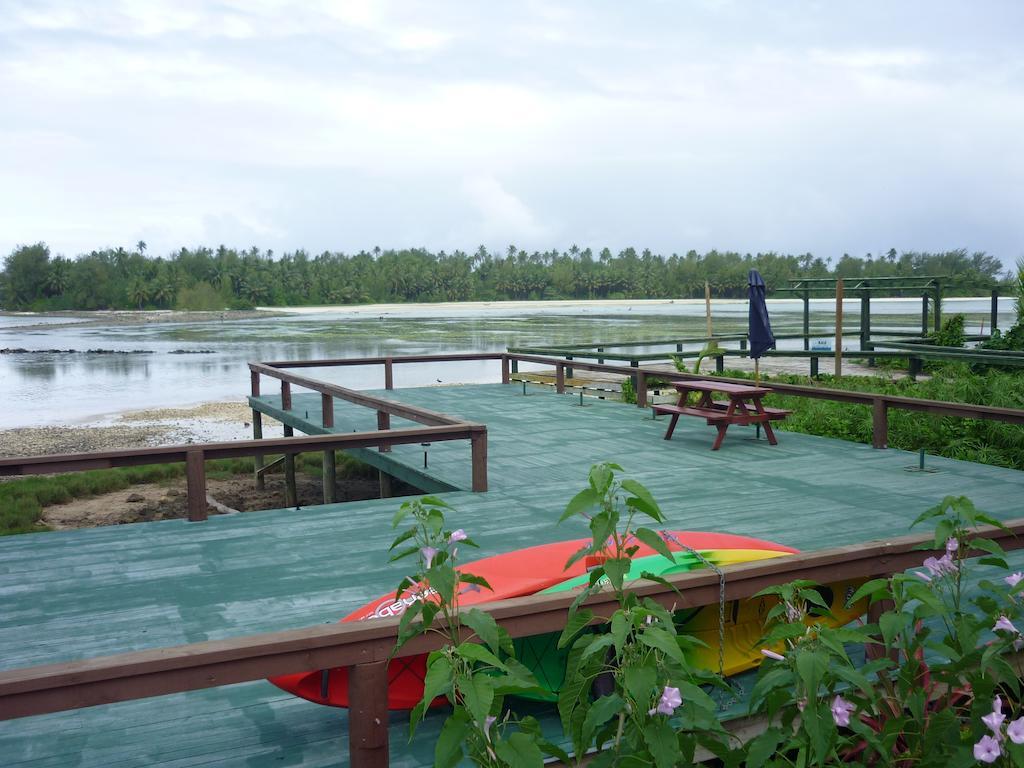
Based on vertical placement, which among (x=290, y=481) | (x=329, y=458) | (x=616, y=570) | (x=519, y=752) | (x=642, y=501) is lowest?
(x=290, y=481)

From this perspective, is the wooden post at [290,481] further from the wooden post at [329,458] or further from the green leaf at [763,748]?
the green leaf at [763,748]

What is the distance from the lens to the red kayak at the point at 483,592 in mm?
2984

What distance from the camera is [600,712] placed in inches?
69.6

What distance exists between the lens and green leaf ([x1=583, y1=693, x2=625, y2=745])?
5.77 ft

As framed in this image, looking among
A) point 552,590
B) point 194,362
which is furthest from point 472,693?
point 194,362

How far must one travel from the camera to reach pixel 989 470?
7.24 metres

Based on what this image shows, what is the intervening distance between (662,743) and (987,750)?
0.54m

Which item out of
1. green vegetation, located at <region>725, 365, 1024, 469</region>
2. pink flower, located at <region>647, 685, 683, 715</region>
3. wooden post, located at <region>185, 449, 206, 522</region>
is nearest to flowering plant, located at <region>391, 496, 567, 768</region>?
pink flower, located at <region>647, 685, 683, 715</region>

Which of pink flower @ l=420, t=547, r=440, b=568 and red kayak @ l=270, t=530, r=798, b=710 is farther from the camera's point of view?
red kayak @ l=270, t=530, r=798, b=710

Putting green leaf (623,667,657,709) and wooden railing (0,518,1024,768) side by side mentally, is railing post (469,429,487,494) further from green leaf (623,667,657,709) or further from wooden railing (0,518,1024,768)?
green leaf (623,667,657,709)

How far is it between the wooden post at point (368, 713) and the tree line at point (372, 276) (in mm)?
103317

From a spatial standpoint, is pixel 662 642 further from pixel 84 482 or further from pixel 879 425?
pixel 84 482

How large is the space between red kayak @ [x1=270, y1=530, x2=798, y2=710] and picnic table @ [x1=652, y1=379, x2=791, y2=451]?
15.3 feet

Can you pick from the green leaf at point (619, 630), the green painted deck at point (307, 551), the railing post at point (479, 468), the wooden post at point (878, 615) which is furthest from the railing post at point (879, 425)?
the green leaf at point (619, 630)
